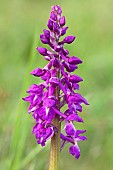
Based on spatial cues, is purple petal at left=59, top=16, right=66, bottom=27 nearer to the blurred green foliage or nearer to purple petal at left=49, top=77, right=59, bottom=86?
purple petal at left=49, top=77, right=59, bottom=86

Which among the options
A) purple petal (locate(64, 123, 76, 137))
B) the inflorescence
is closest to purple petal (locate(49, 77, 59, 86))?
the inflorescence

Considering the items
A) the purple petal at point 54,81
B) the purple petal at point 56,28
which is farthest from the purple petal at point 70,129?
the purple petal at point 56,28

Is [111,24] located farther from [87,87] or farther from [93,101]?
[93,101]

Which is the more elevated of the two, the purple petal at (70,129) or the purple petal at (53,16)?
the purple petal at (53,16)

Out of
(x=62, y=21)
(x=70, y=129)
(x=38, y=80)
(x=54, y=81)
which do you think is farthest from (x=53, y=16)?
(x=38, y=80)

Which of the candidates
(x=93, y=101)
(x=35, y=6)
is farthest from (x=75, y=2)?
(x=93, y=101)

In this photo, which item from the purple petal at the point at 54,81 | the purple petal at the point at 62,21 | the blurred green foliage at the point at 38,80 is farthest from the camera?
the blurred green foliage at the point at 38,80

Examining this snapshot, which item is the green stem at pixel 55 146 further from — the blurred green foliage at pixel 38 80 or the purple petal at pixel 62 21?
the blurred green foliage at pixel 38 80

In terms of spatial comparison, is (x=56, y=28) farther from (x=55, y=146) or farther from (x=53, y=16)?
(x=55, y=146)

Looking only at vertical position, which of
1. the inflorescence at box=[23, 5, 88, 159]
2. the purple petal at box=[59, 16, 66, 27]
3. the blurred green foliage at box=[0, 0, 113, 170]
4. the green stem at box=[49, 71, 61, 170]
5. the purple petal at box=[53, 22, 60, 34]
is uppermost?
the blurred green foliage at box=[0, 0, 113, 170]
